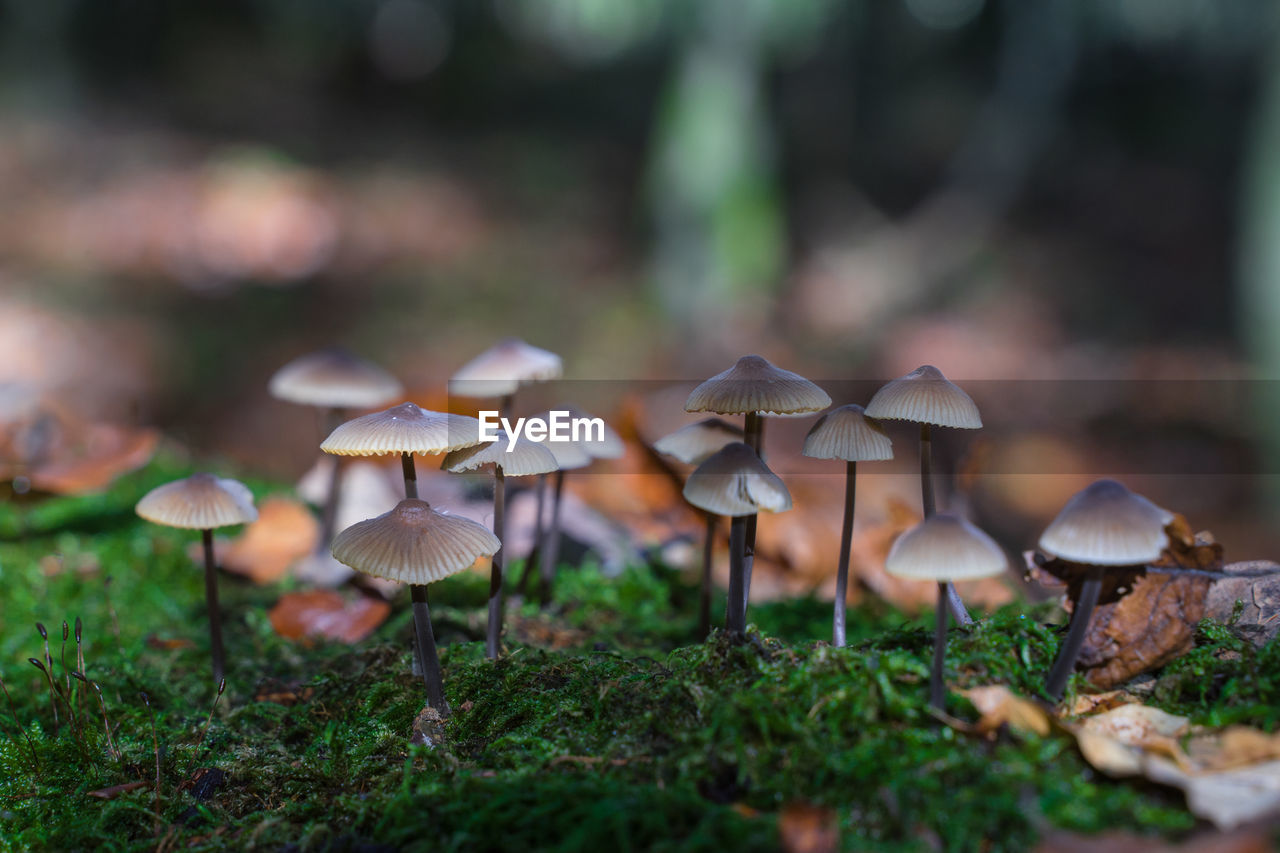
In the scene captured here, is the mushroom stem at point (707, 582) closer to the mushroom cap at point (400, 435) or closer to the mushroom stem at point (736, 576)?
the mushroom stem at point (736, 576)

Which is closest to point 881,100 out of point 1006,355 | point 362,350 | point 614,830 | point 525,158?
point 525,158

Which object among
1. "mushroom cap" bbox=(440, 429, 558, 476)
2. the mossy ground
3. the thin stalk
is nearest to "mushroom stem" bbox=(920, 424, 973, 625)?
the mossy ground

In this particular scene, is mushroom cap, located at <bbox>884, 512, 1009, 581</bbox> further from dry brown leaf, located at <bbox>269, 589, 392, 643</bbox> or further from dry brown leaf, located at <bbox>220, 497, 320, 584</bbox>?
dry brown leaf, located at <bbox>220, 497, 320, 584</bbox>

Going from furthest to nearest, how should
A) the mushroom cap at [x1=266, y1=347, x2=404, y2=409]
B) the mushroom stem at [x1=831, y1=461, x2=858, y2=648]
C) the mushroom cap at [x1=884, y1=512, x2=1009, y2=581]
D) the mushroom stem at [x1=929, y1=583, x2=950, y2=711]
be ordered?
the mushroom cap at [x1=266, y1=347, x2=404, y2=409]
the mushroom stem at [x1=831, y1=461, x2=858, y2=648]
the mushroom stem at [x1=929, y1=583, x2=950, y2=711]
the mushroom cap at [x1=884, y1=512, x2=1009, y2=581]

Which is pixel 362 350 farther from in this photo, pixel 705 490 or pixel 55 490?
pixel 705 490

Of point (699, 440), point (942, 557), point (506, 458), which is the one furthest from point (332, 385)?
point (942, 557)

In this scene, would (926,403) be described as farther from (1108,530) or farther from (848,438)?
(1108,530)

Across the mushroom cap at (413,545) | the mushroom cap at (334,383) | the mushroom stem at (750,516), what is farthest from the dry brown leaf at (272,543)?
the mushroom stem at (750,516)
